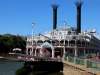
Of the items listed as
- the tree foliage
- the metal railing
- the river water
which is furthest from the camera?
the tree foliage

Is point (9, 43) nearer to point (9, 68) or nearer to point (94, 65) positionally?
point (9, 68)

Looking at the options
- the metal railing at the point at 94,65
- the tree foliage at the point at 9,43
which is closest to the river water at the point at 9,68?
the metal railing at the point at 94,65

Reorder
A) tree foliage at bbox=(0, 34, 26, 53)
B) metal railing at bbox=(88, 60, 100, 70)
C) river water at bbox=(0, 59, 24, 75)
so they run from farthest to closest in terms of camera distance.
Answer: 1. tree foliage at bbox=(0, 34, 26, 53)
2. river water at bbox=(0, 59, 24, 75)
3. metal railing at bbox=(88, 60, 100, 70)

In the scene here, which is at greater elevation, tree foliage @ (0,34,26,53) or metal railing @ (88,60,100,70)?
tree foliage @ (0,34,26,53)

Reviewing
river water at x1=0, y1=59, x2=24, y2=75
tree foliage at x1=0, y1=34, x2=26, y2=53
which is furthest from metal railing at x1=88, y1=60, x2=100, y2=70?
tree foliage at x1=0, y1=34, x2=26, y2=53

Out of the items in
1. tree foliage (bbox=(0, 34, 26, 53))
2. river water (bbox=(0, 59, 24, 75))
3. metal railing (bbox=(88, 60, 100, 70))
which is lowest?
river water (bbox=(0, 59, 24, 75))

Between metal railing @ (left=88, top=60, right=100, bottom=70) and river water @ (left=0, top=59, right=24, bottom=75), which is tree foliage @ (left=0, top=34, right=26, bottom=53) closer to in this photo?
river water @ (left=0, top=59, right=24, bottom=75)

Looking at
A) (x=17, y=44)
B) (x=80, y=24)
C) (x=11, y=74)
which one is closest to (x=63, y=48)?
(x=11, y=74)

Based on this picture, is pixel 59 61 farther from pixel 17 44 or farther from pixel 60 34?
pixel 17 44

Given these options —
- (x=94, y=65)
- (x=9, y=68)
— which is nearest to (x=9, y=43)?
(x=9, y=68)

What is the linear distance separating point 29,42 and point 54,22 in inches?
1252

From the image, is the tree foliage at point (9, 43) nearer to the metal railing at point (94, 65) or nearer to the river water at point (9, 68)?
the river water at point (9, 68)

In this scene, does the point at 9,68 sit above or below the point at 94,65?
below

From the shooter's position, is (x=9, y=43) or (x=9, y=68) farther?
(x=9, y=43)
